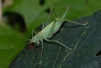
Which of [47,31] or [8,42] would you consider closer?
[47,31]

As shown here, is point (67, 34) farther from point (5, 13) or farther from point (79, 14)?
point (5, 13)

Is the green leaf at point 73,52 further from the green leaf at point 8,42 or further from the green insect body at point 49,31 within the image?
the green leaf at point 8,42

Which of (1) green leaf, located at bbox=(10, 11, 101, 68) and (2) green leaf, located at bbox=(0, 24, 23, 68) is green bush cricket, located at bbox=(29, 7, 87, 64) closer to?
(1) green leaf, located at bbox=(10, 11, 101, 68)

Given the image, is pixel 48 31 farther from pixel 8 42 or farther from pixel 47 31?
pixel 8 42

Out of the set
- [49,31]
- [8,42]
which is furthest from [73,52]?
[8,42]

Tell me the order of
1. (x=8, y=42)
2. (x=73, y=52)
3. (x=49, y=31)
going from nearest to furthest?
(x=73, y=52) < (x=49, y=31) < (x=8, y=42)

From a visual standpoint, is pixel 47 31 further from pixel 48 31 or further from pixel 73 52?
pixel 73 52

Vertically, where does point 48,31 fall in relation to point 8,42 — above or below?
above

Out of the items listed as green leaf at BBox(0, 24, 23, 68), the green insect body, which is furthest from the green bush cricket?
green leaf at BBox(0, 24, 23, 68)

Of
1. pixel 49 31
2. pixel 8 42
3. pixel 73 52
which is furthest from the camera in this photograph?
pixel 8 42

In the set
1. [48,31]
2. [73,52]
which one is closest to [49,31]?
[48,31]
